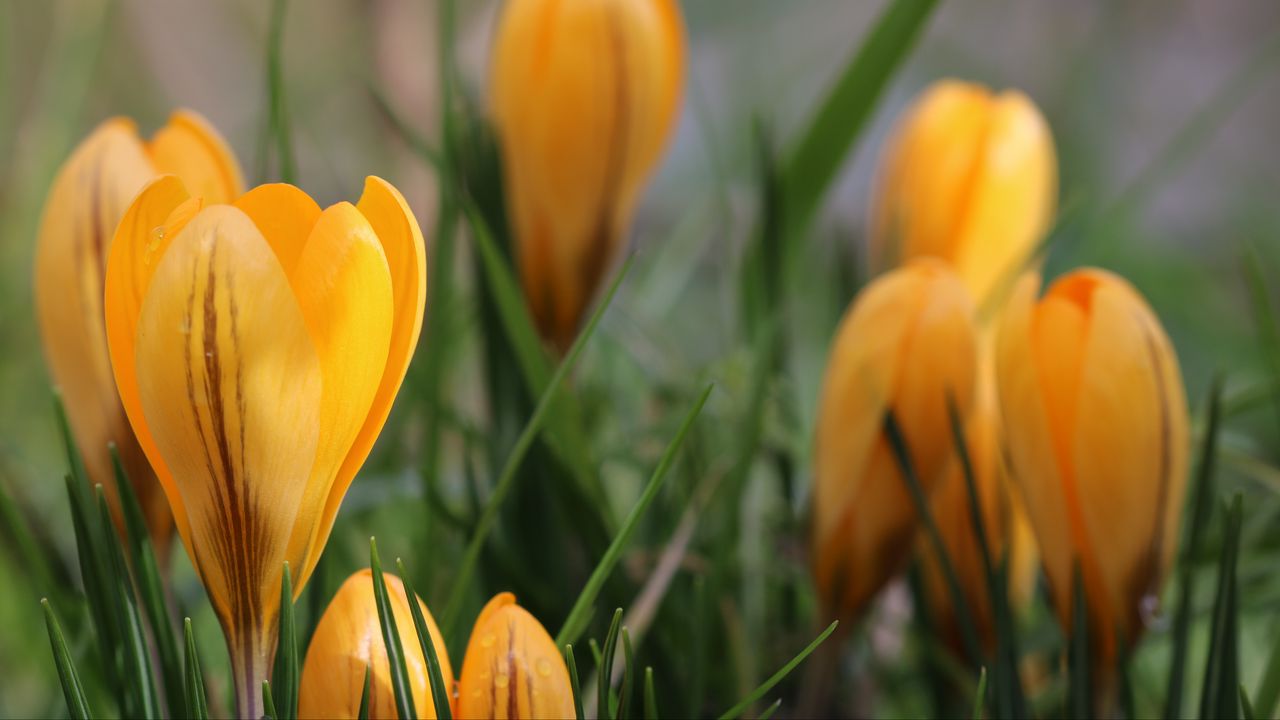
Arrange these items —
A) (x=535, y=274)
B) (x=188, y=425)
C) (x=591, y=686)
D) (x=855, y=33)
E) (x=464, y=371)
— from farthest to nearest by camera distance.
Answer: (x=855, y=33) < (x=464, y=371) < (x=535, y=274) < (x=591, y=686) < (x=188, y=425)

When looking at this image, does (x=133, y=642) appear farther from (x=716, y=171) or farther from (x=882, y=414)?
(x=716, y=171)

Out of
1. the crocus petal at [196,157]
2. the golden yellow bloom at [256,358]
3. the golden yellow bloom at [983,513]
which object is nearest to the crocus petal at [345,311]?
the golden yellow bloom at [256,358]

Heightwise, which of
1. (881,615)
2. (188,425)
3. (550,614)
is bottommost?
(881,615)

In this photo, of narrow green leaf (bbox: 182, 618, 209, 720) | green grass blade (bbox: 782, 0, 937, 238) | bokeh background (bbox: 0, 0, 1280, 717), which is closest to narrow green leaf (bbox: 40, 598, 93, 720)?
narrow green leaf (bbox: 182, 618, 209, 720)

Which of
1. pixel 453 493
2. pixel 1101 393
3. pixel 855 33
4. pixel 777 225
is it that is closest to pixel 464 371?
pixel 453 493

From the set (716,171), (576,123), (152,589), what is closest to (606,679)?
(152,589)

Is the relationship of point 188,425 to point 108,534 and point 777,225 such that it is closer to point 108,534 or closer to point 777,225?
point 108,534
